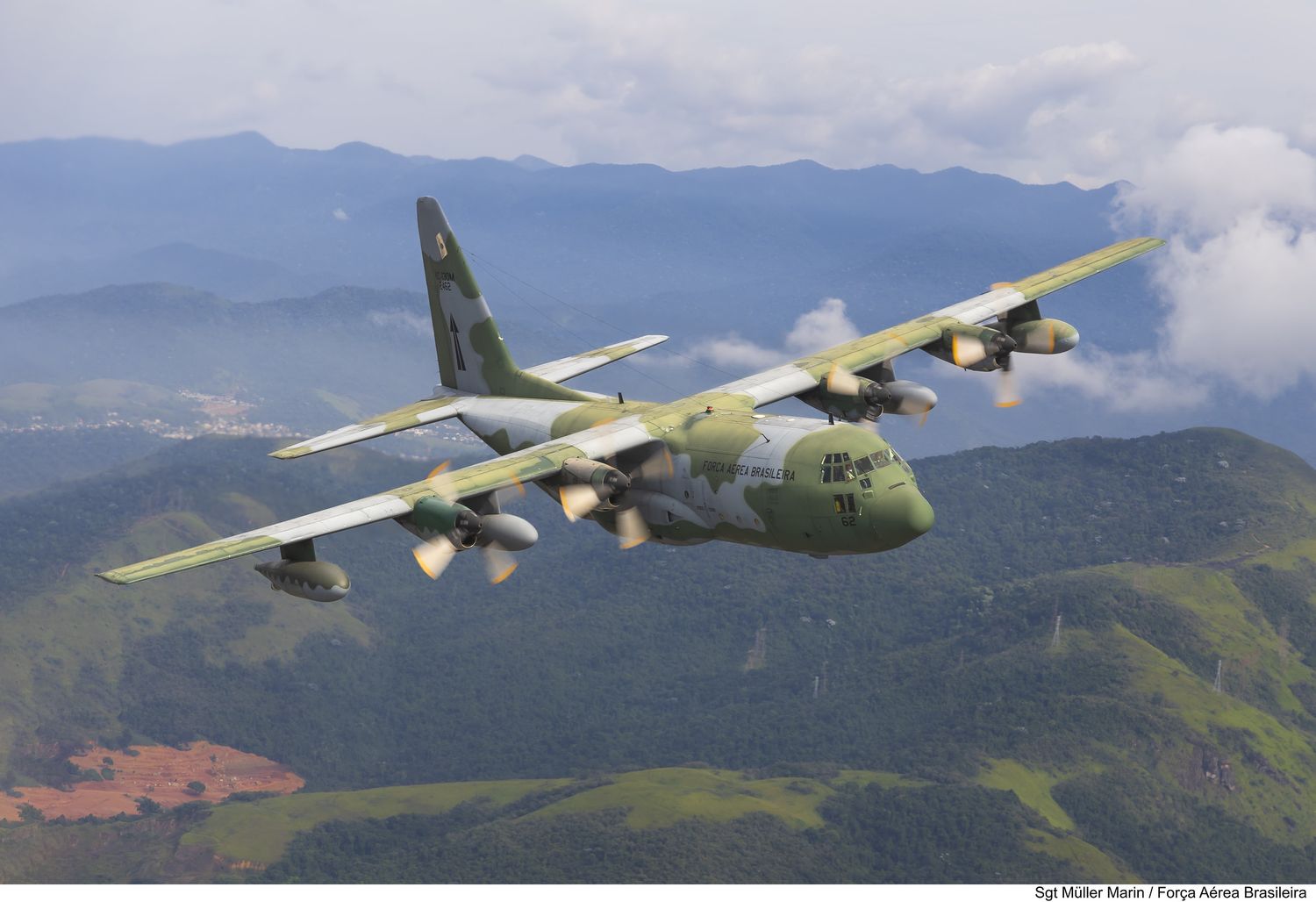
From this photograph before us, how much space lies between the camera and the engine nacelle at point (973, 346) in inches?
2382

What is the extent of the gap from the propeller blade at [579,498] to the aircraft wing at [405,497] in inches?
41.2

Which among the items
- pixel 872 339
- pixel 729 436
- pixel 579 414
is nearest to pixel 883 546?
pixel 729 436

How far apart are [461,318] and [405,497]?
1968 cm

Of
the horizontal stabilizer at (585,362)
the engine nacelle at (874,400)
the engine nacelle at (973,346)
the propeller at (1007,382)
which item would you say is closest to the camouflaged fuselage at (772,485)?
the engine nacelle at (874,400)

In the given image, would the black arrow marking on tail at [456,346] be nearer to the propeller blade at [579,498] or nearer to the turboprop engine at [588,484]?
the turboprop engine at [588,484]

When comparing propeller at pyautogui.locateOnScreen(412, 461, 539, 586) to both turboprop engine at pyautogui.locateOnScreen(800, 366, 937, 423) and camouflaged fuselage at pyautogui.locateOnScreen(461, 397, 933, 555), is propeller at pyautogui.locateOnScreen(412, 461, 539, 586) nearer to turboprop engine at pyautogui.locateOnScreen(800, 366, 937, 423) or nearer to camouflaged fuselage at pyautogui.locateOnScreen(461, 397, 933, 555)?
camouflaged fuselage at pyautogui.locateOnScreen(461, 397, 933, 555)

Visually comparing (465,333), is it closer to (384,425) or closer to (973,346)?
(384,425)

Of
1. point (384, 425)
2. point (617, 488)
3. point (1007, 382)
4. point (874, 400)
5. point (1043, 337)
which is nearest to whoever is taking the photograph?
point (617, 488)

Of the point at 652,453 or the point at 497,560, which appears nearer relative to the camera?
the point at 497,560

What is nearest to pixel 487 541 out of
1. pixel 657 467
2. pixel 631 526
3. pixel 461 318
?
pixel 631 526

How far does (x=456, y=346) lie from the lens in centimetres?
6234

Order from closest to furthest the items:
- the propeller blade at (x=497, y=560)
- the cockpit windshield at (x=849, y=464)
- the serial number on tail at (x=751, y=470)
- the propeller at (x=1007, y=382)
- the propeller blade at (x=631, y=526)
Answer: the propeller blade at (x=497, y=560)
the cockpit windshield at (x=849, y=464)
the serial number on tail at (x=751, y=470)
the propeller blade at (x=631, y=526)
the propeller at (x=1007, y=382)

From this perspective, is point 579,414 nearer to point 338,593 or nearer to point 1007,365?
point 338,593

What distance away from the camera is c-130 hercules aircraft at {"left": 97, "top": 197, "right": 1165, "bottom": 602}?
139 feet
